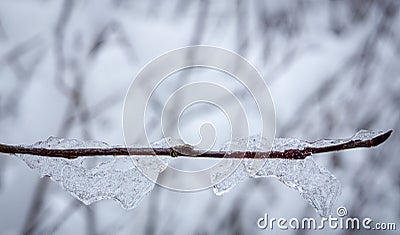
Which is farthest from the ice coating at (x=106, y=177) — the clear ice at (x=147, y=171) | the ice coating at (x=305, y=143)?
the ice coating at (x=305, y=143)

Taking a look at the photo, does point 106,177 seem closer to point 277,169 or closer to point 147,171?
point 147,171

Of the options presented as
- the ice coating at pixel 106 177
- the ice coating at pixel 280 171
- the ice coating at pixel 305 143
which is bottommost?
the ice coating at pixel 106 177

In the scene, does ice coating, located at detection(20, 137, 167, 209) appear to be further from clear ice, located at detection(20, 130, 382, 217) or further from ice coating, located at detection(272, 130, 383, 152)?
ice coating, located at detection(272, 130, 383, 152)

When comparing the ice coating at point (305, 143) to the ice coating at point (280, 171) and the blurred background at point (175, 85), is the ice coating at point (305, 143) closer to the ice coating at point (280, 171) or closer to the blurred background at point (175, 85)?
the ice coating at point (280, 171)

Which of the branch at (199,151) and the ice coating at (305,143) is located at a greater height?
the ice coating at (305,143)

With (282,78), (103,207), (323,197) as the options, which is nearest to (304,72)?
(282,78)

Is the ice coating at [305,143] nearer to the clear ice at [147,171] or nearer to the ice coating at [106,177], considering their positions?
the clear ice at [147,171]

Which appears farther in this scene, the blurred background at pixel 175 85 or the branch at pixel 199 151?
the blurred background at pixel 175 85

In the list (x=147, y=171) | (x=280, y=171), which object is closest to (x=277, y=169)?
(x=280, y=171)
